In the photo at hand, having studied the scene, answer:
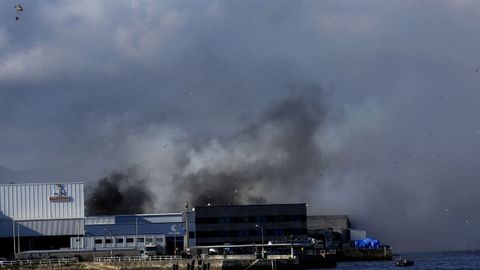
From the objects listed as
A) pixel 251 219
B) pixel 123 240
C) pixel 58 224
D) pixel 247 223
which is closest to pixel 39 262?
pixel 123 240

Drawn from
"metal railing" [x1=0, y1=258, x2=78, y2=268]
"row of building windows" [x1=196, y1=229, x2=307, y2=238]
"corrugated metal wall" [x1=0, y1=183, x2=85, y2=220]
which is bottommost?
"metal railing" [x1=0, y1=258, x2=78, y2=268]

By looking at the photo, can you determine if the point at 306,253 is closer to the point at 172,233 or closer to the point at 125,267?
the point at 172,233

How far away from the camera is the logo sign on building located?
189 metres

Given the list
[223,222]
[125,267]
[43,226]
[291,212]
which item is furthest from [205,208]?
[125,267]

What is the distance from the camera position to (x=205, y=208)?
197 m

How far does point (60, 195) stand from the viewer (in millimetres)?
189750

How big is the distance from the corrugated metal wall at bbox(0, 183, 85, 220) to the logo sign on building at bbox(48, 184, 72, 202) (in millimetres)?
375

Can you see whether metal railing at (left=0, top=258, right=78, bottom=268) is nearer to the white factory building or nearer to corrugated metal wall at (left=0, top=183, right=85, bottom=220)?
the white factory building

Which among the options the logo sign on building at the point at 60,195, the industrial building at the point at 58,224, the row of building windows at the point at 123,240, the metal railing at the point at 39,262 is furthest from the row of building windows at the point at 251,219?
the metal railing at the point at 39,262

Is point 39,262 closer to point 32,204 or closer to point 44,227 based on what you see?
point 44,227

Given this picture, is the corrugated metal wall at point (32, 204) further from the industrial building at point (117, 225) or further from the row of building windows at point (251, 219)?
the row of building windows at point (251, 219)

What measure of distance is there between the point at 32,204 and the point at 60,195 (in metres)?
5.28

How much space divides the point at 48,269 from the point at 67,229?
46044 millimetres

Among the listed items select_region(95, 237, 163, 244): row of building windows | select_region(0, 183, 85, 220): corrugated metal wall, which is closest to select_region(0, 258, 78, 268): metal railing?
select_region(95, 237, 163, 244): row of building windows
